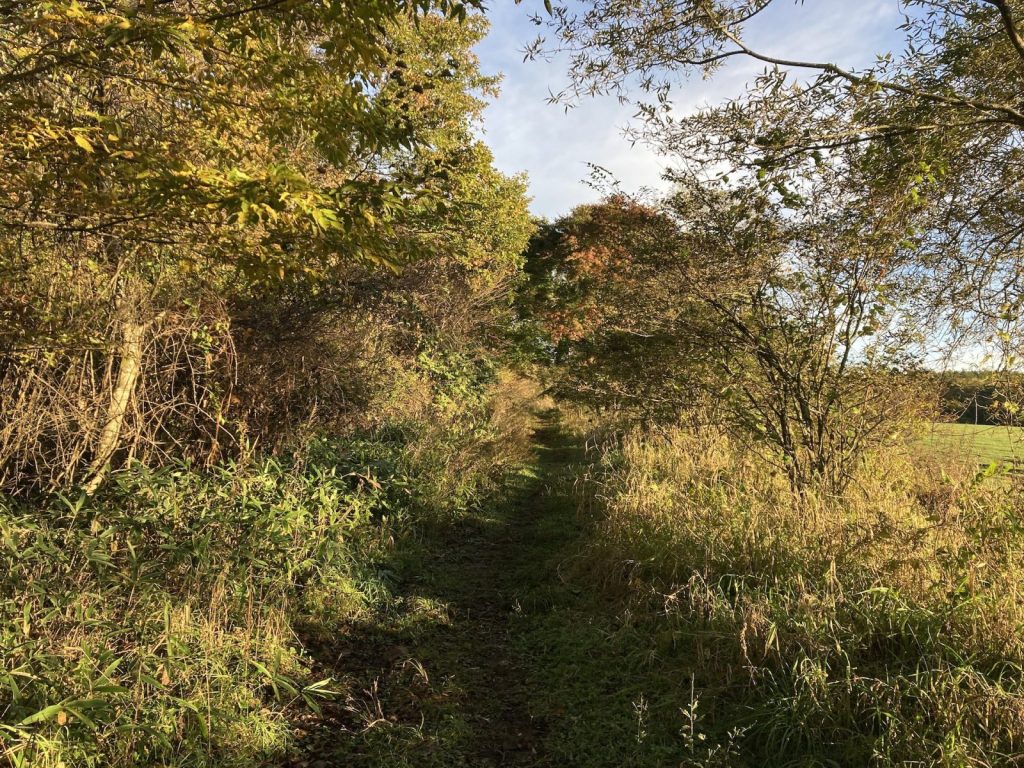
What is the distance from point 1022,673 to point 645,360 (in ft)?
18.1

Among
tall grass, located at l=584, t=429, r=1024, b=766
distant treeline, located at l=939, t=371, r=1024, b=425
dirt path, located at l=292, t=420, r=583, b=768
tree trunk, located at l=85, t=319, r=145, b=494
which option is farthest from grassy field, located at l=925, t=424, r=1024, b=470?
tree trunk, located at l=85, t=319, r=145, b=494

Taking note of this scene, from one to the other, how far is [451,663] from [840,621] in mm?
2659

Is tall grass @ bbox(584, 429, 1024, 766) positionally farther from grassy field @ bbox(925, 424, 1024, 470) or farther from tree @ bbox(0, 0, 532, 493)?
tree @ bbox(0, 0, 532, 493)

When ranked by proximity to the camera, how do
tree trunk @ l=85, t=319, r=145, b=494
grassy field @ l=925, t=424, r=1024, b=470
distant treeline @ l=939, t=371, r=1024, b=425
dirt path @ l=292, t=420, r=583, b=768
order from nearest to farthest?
dirt path @ l=292, t=420, r=583, b=768 < distant treeline @ l=939, t=371, r=1024, b=425 < tree trunk @ l=85, t=319, r=145, b=494 < grassy field @ l=925, t=424, r=1024, b=470

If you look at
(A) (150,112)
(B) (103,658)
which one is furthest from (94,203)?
(B) (103,658)

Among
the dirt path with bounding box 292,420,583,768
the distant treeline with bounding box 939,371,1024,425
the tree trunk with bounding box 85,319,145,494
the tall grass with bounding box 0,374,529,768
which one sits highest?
the distant treeline with bounding box 939,371,1024,425

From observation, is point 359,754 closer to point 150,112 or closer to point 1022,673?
point 1022,673

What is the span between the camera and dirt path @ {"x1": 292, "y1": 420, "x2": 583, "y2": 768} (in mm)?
3215

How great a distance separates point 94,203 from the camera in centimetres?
317

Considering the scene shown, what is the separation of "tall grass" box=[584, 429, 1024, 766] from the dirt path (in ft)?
2.97

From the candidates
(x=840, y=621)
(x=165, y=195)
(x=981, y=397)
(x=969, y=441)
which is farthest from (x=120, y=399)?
(x=969, y=441)

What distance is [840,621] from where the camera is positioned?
11.1 feet

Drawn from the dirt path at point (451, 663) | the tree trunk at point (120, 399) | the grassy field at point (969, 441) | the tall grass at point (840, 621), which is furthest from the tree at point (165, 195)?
the grassy field at point (969, 441)

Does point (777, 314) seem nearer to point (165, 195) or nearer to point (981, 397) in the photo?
point (981, 397)
